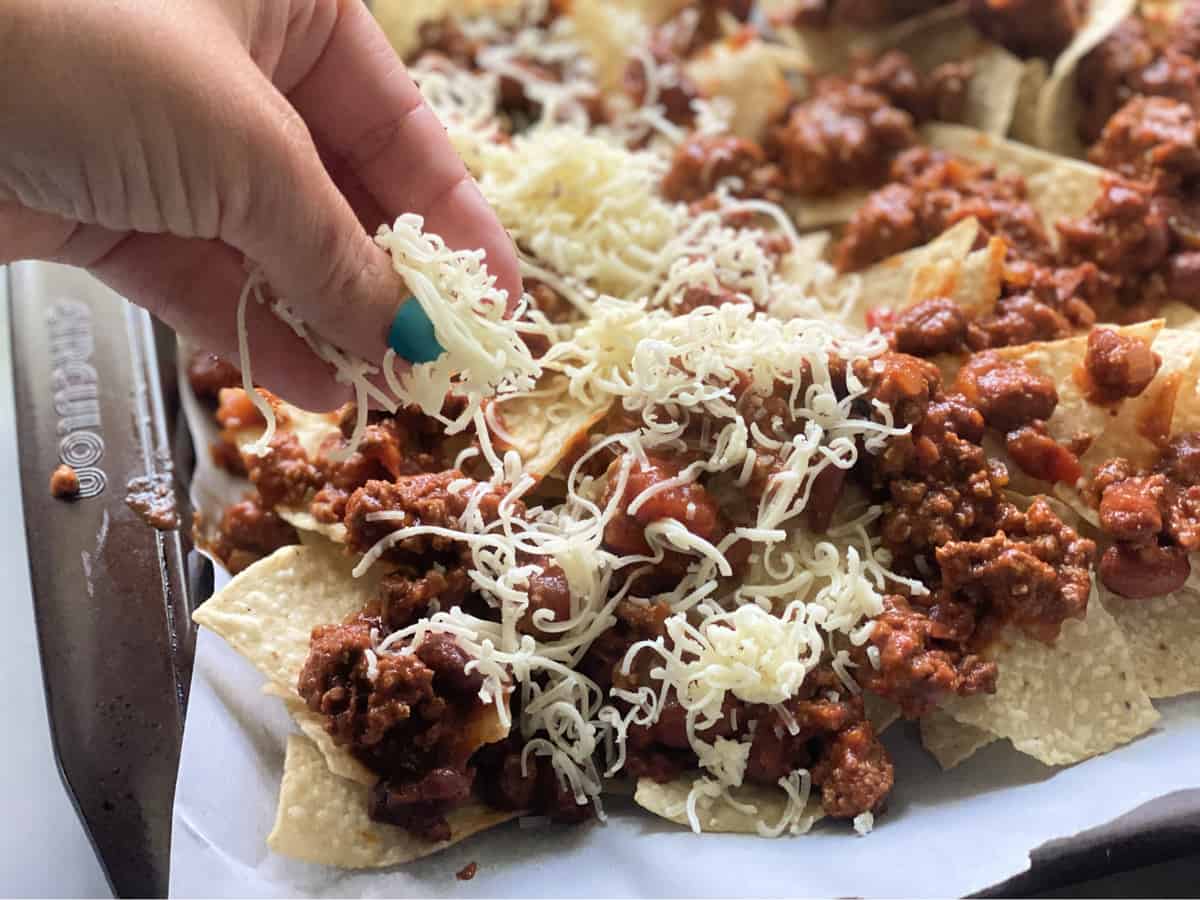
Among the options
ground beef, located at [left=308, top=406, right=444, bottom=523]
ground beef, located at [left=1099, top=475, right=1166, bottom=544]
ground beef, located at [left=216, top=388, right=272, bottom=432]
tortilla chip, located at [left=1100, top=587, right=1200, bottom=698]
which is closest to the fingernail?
ground beef, located at [left=308, top=406, right=444, bottom=523]

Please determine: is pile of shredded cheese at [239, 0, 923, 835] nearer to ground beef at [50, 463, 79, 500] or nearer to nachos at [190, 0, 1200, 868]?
nachos at [190, 0, 1200, 868]

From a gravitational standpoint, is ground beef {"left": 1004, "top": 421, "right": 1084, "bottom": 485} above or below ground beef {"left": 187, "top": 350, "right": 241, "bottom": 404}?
above

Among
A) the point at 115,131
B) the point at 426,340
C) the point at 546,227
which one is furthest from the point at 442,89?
the point at 115,131

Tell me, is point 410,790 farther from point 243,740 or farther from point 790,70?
point 790,70

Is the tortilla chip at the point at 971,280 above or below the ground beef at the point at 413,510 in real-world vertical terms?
above

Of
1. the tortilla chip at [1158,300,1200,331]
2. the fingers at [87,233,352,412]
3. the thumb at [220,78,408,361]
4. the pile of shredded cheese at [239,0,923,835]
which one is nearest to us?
the thumb at [220,78,408,361]

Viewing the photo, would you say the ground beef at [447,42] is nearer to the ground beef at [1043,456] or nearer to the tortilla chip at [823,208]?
the tortilla chip at [823,208]

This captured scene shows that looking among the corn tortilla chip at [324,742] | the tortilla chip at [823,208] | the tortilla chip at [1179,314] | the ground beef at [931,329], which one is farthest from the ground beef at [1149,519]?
the corn tortilla chip at [324,742]
